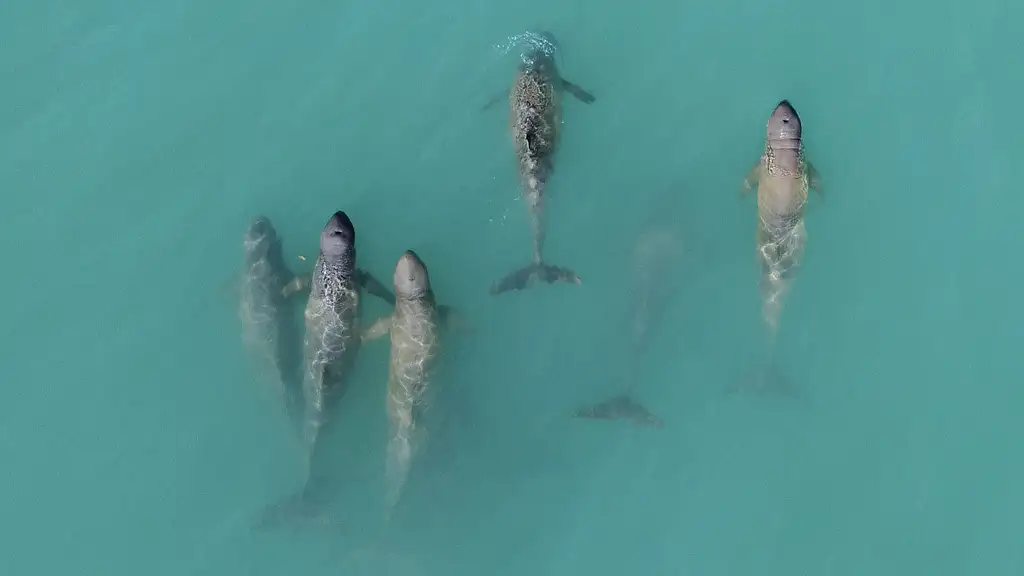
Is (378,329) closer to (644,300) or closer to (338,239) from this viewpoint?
(338,239)

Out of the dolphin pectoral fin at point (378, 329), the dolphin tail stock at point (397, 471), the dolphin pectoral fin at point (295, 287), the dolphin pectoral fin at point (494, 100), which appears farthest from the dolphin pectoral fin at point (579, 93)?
the dolphin tail stock at point (397, 471)

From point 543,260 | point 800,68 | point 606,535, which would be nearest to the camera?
point 606,535

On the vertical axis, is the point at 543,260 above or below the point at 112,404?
above

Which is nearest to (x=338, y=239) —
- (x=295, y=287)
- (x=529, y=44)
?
(x=295, y=287)

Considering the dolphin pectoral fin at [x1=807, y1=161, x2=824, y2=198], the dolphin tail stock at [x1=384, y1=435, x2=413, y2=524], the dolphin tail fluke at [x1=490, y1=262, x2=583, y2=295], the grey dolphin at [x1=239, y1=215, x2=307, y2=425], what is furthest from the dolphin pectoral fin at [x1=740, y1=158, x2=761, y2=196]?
the grey dolphin at [x1=239, y1=215, x2=307, y2=425]

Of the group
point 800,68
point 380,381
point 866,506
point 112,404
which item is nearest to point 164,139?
point 112,404

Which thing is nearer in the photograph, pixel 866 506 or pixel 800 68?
pixel 866 506

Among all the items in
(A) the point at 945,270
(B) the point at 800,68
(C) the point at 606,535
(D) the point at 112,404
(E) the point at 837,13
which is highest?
(E) the point at 837,13

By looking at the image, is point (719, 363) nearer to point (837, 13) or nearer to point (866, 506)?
point (866, 506)
